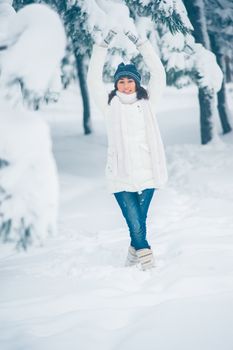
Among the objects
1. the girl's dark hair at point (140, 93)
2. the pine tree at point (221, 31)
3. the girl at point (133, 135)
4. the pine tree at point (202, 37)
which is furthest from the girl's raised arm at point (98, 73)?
the pine tree at point (221, 31)

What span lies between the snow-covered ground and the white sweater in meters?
0.98

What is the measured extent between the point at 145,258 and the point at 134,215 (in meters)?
0.47

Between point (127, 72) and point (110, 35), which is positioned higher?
point (110, 35)

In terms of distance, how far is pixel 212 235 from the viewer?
5.47 meters

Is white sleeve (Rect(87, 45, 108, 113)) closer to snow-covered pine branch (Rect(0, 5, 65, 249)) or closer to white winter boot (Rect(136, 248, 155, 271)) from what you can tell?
white winter boot (Rect(136, 248, 155, 271))

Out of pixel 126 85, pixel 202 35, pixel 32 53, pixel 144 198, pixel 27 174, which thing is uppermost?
pixel 32 53

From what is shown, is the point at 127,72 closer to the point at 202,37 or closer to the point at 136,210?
the point at 136,210

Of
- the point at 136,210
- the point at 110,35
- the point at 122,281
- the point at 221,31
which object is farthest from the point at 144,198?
the point at 221,31

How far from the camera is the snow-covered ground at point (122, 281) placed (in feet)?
10.8

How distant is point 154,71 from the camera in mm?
4512

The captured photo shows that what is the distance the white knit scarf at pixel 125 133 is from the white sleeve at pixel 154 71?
20cm

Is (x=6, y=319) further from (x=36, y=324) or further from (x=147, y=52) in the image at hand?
(x=147, y=52)

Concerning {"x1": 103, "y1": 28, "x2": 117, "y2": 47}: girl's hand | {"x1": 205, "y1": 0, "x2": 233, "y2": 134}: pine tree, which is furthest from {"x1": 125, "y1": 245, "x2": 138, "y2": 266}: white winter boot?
{"x1": 205, "y1": 0, "x2": 233, "y2": 134}: pine tree

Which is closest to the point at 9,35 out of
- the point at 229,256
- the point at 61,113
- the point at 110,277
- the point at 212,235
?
the point at 110,277
